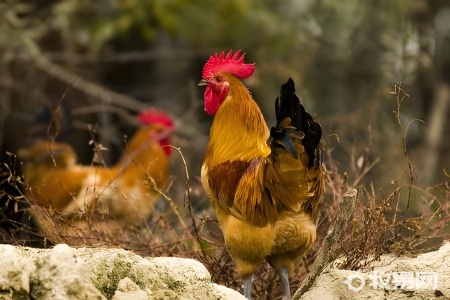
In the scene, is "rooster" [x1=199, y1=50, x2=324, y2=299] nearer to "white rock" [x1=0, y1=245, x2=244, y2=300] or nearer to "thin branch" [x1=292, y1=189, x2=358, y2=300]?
"thin branch" [x1=292, y1=189, x2=358, y2=300]

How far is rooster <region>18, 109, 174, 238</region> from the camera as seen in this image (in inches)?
179

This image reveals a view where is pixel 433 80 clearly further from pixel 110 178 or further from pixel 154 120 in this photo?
pixel 110 178

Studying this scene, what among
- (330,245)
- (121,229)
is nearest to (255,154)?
(330,245)

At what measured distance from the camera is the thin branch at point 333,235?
3273 millimetres

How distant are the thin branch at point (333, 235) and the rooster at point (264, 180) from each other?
0.71ft

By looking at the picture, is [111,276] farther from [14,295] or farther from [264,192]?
[264,192]

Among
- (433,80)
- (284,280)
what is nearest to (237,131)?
(284,280)

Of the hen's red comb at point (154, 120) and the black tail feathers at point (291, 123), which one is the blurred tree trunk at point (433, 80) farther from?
the black tail feathers at point (291, 123)

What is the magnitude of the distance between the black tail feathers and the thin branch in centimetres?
26

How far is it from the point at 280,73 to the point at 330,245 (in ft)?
20.8

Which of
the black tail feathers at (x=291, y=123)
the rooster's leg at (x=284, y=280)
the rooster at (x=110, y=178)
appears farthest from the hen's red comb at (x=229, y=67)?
the rooster's leg at (x=284, y=280)

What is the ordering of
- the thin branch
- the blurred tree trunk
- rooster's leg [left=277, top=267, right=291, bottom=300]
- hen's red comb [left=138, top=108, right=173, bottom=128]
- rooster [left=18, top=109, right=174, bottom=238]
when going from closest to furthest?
the thin branch
rooster's leg [left=277, top=267, right=291, bottom=300]
rooster [left=18, top=109, right=174, bottom=238]
hen's red comb [left=138, top=108, right=173, bottom=128]
the blurred tree trunk

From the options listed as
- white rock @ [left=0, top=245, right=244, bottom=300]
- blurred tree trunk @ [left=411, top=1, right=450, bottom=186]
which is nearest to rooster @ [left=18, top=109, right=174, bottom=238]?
white rock @ [left=0, top=245, right=244, bottom=300]

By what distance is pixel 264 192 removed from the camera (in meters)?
3.55
